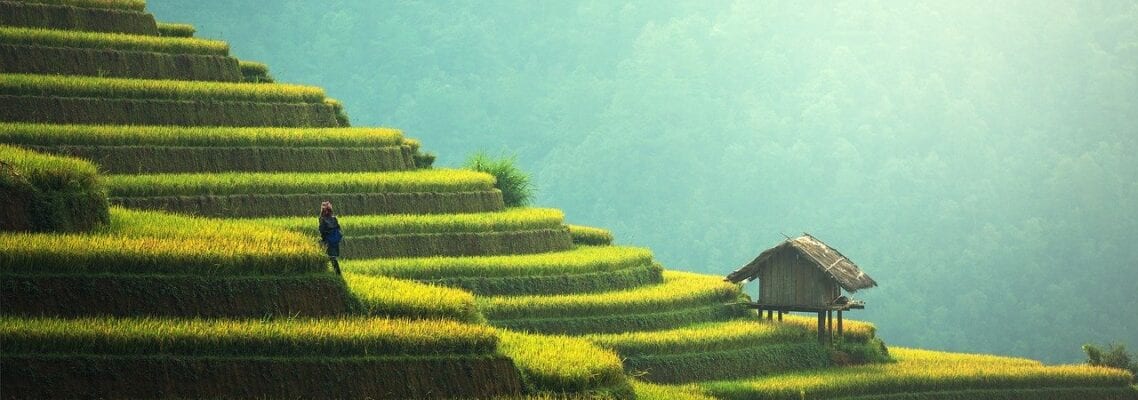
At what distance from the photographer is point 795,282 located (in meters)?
43.5

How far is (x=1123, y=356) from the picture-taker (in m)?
49.8

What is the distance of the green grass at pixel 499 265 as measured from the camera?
37125mm

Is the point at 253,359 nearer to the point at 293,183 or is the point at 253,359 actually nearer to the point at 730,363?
the point at 293,183

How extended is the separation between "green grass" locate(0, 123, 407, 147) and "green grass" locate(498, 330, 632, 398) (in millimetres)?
11720

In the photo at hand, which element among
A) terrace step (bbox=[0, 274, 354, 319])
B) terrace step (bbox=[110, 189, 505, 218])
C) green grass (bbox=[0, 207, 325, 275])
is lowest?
terrace step (bbox=[0, 274, 354, 319])

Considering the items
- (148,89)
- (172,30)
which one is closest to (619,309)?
(148,89)

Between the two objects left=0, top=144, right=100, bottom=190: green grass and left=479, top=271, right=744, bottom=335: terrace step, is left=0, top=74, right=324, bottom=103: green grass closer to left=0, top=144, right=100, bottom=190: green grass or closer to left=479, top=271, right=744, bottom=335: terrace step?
left=479, top=271, right=744, bottom=335: terrace step

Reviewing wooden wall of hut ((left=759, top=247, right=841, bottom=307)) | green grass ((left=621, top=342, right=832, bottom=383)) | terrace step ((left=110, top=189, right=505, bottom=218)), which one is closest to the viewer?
terrace step ((left=110, top=189, right=505, bottom=218))

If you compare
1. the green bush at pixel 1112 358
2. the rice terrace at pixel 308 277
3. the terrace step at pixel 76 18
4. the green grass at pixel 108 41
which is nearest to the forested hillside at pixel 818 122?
the green bush at pixel 1112 358

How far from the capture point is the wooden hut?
1692 inches

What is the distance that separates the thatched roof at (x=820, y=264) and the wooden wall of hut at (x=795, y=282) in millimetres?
204

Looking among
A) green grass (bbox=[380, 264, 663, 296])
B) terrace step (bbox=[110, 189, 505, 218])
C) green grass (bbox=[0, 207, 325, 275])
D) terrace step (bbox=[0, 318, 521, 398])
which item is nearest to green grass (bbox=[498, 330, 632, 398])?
terrace step (bbox=[0, 318, 521, 398])

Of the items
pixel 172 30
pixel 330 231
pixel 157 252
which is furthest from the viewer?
pixel 172 30

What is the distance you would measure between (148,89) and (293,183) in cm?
439
